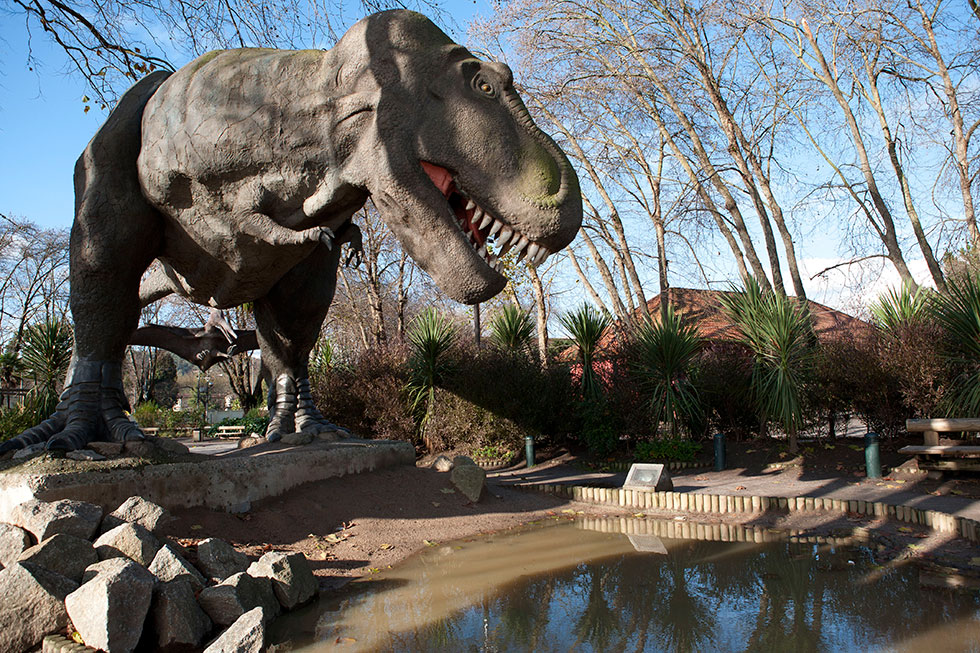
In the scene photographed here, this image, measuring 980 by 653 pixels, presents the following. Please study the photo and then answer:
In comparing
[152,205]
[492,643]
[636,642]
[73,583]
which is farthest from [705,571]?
[152,205]

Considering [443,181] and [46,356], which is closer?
[443,181]

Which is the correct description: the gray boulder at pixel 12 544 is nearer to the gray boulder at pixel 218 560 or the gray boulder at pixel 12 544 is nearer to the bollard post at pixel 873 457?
the gray boulder at pixel 218 560

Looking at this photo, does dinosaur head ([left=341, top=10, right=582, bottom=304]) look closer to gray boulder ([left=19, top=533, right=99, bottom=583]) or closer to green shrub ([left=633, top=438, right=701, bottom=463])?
gray boulder ([left=19, top=533, right=99, bottom=583])

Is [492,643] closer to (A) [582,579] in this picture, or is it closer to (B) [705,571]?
(A) [582,579]

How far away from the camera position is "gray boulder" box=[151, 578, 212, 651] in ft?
10.3

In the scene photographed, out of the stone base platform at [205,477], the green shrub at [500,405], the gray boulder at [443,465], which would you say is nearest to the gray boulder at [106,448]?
the stone base platform at [205,477]

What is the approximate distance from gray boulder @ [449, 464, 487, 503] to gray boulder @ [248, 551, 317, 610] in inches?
113

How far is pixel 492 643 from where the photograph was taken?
124 inches

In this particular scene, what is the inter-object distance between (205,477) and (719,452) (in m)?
7.29

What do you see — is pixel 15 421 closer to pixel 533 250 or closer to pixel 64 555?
pixel 64 555

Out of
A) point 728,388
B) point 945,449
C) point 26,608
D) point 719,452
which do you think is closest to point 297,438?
point 26,608

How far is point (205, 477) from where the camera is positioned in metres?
4.70

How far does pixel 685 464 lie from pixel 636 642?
7322mm

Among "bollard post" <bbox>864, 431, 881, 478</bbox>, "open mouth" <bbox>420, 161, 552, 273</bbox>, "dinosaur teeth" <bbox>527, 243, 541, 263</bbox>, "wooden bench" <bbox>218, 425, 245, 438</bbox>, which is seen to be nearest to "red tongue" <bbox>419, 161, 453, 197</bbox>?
"open mouth" <bbox>420, 161, 552, 273</bbox>
